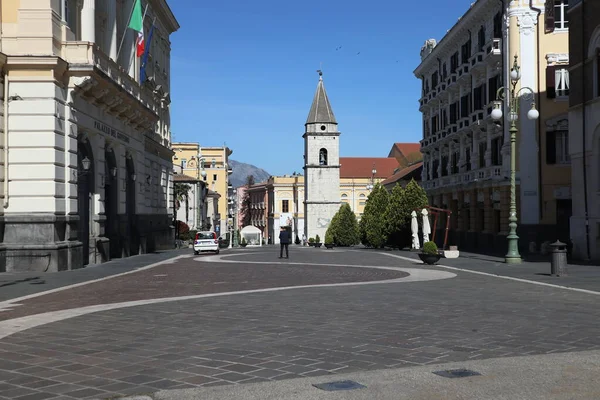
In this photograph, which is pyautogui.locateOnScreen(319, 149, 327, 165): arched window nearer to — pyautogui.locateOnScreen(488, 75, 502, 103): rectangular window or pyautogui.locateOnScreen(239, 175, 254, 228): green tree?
pyautogui.locateOnScreen(488, 75, 502, 103): rectangular window

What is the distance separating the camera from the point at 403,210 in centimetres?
4875

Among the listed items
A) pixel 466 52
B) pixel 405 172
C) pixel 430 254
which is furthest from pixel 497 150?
pixel 405 172

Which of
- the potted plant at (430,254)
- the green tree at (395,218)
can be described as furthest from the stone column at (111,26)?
the green tree at (395,218)

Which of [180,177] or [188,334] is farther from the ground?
[180,177]

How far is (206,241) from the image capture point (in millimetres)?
42219

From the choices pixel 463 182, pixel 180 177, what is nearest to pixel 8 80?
pixel 463 182

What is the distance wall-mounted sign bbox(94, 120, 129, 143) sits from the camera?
92.2 feet

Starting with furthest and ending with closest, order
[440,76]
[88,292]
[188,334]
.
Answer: [440,76], [88,292], [188,334]

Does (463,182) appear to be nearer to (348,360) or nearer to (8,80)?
(8,80)

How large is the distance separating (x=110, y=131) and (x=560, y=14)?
25827mm

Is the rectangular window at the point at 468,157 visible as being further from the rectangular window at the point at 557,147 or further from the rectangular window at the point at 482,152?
the rectangular window at the point at 557,147

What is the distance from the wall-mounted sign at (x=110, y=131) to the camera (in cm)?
2810

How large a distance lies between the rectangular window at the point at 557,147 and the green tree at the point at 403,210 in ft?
35.8

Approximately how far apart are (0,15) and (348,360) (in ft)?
64.7
